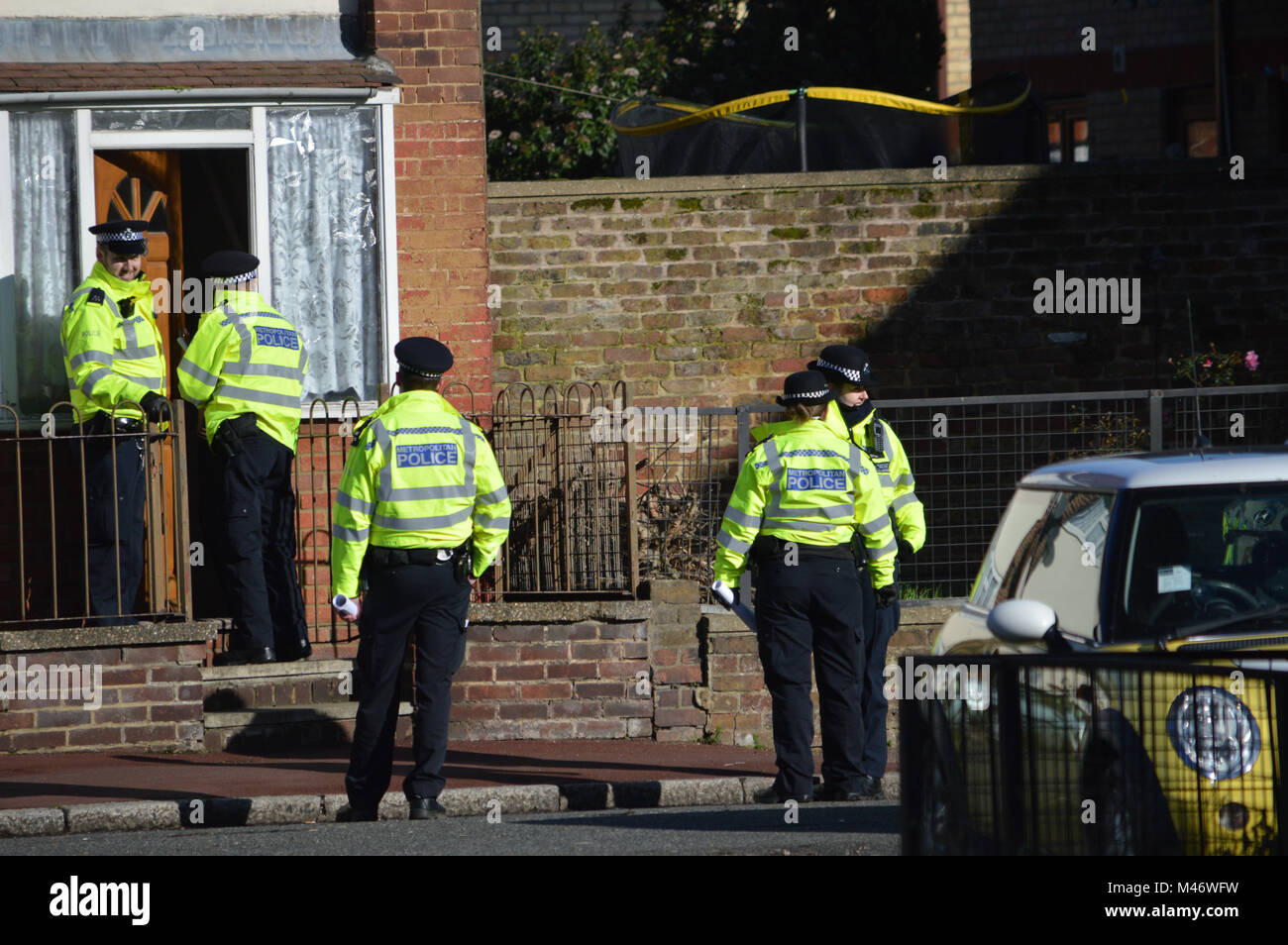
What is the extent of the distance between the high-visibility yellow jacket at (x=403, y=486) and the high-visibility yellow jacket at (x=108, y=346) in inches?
98.3

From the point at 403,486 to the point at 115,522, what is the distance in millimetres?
2573

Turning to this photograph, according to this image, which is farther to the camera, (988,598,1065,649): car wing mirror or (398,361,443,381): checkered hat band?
(398,361,443,381): checkered hat band

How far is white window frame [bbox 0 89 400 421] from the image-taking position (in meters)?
10.8

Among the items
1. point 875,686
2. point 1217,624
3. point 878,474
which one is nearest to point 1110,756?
point 1217,624

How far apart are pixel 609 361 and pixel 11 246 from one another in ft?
12.6

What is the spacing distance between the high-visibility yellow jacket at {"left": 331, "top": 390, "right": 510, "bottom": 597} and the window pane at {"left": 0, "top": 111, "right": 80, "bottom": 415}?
12.5ft

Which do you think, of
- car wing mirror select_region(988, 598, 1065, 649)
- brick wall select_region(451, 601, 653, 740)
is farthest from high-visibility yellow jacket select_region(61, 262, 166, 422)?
car wing mirror select_region(988, 598, 1065, 649)

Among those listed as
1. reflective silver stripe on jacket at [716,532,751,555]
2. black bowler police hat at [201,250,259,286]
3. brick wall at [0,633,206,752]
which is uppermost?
black bowler police hat at [201,250,259,286]

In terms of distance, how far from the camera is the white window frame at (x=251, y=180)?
10.8 metres

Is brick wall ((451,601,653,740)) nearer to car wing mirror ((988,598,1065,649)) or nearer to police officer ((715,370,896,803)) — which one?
police officer ((715,370,896,803))

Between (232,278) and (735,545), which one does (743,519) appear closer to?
(735,545)
